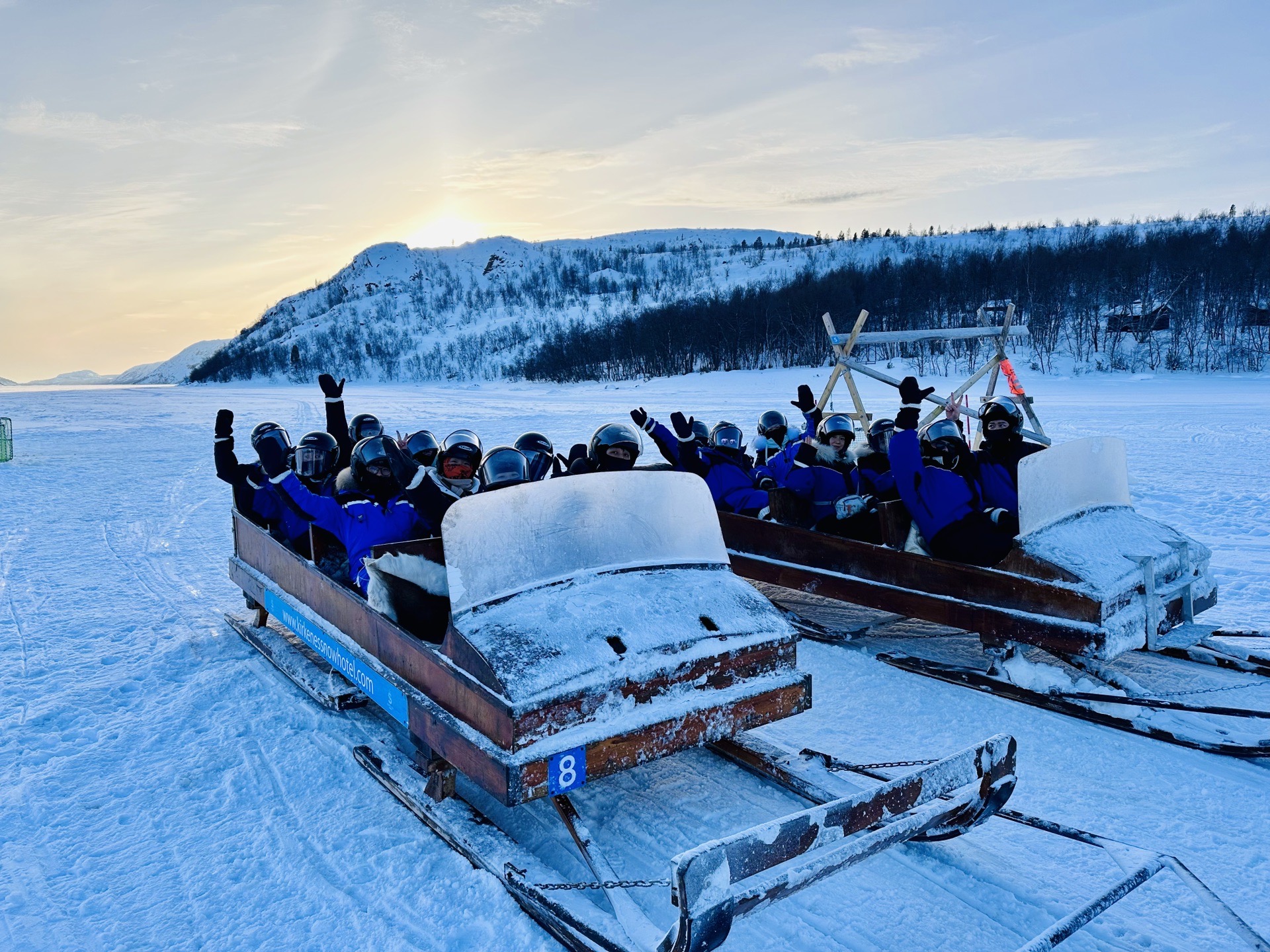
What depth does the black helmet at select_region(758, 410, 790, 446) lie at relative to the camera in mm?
7785

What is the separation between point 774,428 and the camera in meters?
7.79

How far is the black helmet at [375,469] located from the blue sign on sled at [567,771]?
99.6 inches

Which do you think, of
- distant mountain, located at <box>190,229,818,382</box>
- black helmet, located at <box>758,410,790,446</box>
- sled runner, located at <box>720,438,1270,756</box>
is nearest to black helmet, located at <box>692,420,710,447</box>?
black helmet, located at <box>758,410,790,446</box>

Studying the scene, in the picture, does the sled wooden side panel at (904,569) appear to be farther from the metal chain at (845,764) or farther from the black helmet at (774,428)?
the black helmet at (774,428)

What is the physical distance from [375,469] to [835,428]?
11.6 feet

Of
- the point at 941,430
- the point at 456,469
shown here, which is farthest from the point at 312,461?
the point at 941,430

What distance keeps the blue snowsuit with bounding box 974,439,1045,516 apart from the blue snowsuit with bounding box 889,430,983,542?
0.27 meters

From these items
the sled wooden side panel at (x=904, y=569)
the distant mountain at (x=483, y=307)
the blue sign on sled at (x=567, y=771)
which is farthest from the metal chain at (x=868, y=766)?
the distant mountain at (x=483, y=307)

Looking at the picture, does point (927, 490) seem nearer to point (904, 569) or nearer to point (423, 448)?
point (904, 569)

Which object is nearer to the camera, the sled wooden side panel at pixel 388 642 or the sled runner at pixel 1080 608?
the sled wooden side panel at pixel 388 642

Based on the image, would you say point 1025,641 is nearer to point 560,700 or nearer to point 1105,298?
point 560,700

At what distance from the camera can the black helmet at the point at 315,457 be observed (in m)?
5.87

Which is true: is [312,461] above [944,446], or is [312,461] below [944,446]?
above

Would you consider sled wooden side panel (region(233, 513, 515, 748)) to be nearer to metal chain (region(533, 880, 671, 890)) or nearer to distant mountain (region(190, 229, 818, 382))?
metal chain (region(533, 880, 671, 890))
